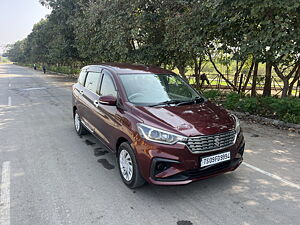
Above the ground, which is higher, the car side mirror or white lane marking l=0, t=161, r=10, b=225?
the car side mirror

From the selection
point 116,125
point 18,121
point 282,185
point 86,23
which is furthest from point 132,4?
point 282,185

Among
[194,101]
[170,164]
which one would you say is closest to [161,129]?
[170,164]

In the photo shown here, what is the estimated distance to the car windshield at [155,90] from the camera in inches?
153

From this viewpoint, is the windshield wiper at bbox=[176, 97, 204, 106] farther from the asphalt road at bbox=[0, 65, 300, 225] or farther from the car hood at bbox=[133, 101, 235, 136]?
the asphalt road at bbox=[0, 65, 300, 225]

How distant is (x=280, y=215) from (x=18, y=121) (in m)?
7.48

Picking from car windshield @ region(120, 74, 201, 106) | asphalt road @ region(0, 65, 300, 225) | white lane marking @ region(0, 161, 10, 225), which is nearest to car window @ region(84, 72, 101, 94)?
car windshield @ region(120, 74, 201, 106)

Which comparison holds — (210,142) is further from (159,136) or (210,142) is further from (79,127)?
(79,127)

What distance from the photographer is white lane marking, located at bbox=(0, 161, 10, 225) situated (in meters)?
2.90

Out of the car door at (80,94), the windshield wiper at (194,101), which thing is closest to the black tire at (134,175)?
the windshield wiper at (194,101)

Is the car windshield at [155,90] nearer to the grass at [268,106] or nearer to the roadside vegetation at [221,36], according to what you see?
the roadside vegetation at [221,36]

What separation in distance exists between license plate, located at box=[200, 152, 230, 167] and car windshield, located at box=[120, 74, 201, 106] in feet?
3.83

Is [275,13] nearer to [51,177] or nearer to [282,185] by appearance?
[282,185]

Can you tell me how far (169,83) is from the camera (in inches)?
177

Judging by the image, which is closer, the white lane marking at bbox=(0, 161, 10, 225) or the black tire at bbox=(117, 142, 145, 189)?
the white lane marking at bbox=(0, 161, 10, 225)
